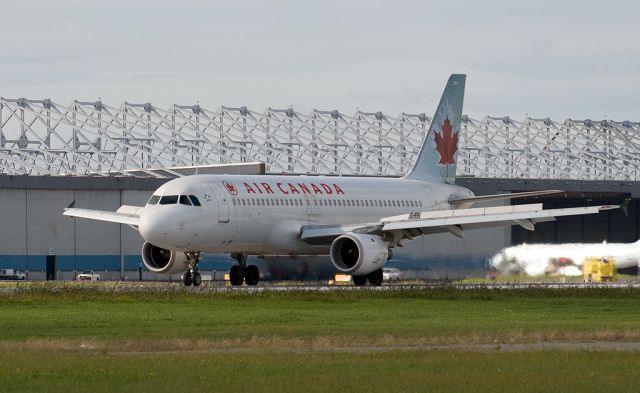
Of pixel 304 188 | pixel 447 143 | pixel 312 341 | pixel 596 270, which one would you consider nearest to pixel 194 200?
pixel 304 188

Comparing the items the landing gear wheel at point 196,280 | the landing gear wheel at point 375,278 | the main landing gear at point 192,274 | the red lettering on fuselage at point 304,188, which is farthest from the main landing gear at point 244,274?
the landing gear wheel at point 375,278

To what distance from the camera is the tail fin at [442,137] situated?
74.9 meters

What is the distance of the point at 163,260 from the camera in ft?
208

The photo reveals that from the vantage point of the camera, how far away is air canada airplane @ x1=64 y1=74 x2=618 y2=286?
59000 millimetres

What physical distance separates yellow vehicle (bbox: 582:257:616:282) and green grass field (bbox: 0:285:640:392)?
84.4ft

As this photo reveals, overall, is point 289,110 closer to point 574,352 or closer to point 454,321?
point 454,321

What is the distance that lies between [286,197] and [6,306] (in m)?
20.3

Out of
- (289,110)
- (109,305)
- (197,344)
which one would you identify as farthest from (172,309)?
(289,110)

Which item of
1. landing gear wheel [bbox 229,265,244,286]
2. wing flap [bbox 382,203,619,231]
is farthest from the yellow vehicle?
landing gear wheel [bbox 229,265,244,286]

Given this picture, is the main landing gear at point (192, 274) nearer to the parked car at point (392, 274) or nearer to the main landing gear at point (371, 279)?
the main landing gear at point (371, 279)

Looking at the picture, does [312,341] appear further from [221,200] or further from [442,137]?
[442,137]

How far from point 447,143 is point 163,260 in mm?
19308

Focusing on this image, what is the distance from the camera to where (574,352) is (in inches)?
1131

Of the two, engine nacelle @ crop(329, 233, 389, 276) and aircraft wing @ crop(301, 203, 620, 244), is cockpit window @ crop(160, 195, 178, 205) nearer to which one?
aircraft wing @ crop(301, 203, 620, 244)
